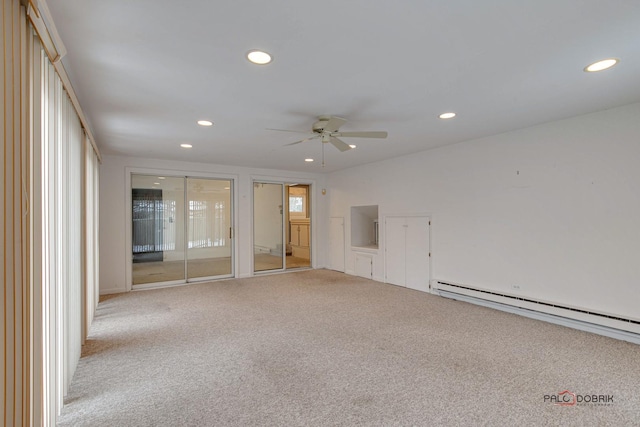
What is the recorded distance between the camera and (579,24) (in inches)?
71.7

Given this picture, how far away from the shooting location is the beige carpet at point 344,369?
203 centimetres

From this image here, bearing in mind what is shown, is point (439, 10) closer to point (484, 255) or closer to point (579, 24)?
point (579, 24)

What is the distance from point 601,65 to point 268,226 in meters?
6.07

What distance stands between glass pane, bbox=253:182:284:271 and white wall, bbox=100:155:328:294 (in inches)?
13.8

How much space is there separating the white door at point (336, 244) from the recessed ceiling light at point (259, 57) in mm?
5147

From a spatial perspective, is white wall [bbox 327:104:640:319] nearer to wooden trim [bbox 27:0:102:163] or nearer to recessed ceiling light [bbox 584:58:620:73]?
recessed ceiling light [bbox 584:58:620:73]

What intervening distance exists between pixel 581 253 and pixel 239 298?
4.65 m

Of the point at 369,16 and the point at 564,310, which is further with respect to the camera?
the point at 564,310

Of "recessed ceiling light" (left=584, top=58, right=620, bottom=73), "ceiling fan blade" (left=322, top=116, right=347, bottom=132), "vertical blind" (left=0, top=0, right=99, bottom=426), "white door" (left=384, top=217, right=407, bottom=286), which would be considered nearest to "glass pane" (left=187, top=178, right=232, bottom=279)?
"white door" (left=384, top=217, right=407, bottom=286)

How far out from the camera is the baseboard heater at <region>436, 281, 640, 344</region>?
316 centimetres

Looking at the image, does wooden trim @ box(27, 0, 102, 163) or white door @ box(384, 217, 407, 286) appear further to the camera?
white door @ box(384, 217, 407, 286)

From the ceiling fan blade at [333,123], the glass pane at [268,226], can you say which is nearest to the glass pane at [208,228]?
the glass pane at [268,226]

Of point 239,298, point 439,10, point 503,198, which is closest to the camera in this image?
point 439,10
